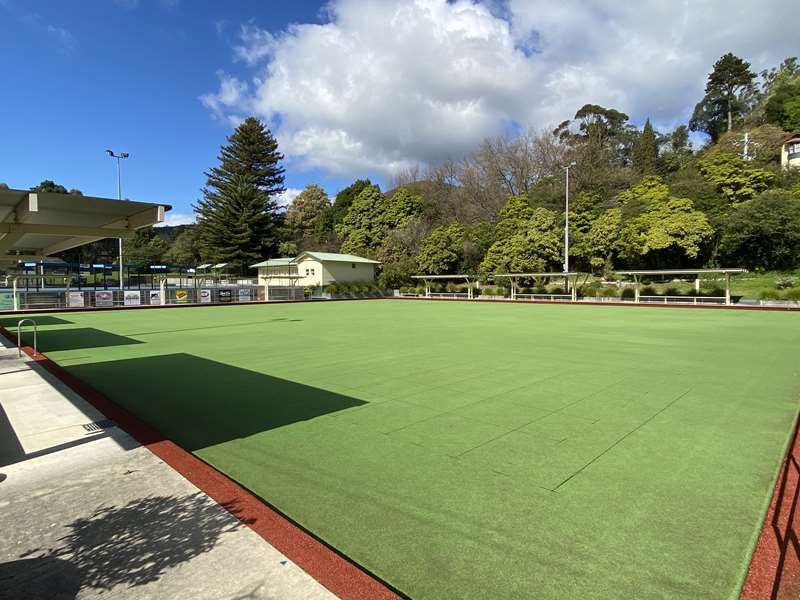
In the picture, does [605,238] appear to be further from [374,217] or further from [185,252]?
[185,252]

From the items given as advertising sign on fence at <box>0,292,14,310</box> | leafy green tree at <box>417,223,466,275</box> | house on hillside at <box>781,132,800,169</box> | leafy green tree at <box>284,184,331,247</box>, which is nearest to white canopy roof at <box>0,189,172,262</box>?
advertising sign on fence at <box>0,292,14,310</box>

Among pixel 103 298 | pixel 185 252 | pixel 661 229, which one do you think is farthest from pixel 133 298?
pixel 185 252

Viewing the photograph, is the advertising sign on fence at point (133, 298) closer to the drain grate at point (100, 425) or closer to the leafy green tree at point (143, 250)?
the drain grate at point (100, 425)

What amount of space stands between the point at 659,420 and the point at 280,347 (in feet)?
29.7

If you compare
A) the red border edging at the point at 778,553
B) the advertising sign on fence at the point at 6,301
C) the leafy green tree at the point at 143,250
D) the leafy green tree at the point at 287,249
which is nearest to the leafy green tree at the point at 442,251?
the leafy green tree at the point at 287,249

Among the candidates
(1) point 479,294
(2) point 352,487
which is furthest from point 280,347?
(1) point 479,294

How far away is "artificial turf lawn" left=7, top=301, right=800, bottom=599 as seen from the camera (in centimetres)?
277

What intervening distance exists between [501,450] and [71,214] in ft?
20.9

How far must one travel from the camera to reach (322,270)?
151 ft

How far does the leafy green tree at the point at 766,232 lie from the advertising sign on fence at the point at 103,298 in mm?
45102

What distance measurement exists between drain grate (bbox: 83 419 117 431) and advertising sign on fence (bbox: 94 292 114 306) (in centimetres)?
2852

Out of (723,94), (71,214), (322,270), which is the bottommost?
(71,214)

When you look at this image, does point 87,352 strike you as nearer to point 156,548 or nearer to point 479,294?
point 156,548

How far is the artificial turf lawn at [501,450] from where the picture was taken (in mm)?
2773
